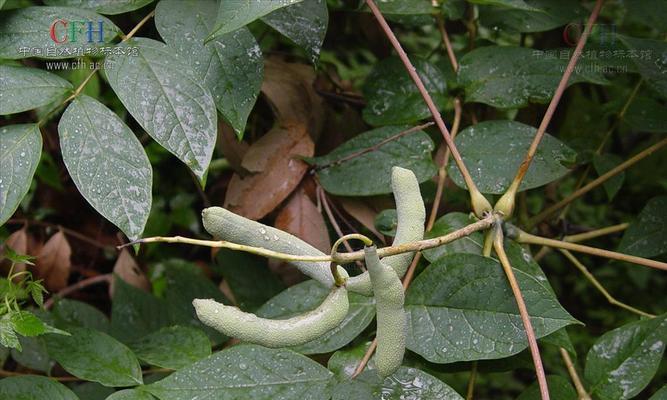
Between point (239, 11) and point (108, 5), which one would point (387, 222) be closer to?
point (239, 11)

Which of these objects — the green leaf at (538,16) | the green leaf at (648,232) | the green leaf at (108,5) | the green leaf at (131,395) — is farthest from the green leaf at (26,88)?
the green leaf at (648,232)

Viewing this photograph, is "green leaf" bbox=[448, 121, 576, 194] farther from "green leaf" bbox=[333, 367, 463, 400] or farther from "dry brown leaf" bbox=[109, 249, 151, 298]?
"dry brown leaf" bbox=[109, 249, 151, 298]

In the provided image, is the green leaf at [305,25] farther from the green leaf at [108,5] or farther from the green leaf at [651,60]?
the green leaf at [651,60]

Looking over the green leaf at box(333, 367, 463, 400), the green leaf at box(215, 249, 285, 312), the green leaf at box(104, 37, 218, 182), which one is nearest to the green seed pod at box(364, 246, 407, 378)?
the green leaf at box(333, 367, 463, 400)

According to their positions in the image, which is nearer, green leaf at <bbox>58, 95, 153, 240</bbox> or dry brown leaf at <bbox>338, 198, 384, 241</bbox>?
green leaf at <bbox>58, 95, 153, 240</bbox>

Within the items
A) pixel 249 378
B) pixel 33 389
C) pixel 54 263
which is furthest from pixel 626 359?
pixel 54 263

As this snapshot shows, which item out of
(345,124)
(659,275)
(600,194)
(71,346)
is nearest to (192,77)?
(71,346)
